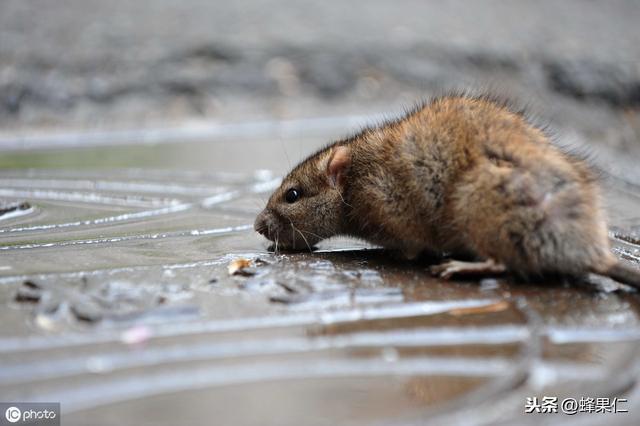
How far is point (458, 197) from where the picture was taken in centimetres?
417

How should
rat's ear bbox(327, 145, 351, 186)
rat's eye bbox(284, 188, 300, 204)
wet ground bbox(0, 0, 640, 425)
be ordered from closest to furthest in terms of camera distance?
1. wet ground bbox(0, 0, 640, 425)
2. rat's ear bbox(327, 145, 351, 186)
3. rat's eye bbox(284, 188, 300, 204)

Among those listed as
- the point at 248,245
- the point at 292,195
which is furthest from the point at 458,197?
the point at 248,245

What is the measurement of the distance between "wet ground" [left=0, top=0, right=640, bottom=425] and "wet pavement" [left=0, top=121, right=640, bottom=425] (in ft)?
0.04

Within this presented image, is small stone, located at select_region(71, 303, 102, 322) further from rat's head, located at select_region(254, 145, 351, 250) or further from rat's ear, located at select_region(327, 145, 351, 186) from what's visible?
rat's ear, located at select_region(327, 145, 351, 186)

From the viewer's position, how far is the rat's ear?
486 cm

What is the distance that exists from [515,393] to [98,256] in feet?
8.28

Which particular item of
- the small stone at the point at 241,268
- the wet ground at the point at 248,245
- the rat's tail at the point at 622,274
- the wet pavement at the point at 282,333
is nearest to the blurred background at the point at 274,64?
the wet ground at the point at 248,245

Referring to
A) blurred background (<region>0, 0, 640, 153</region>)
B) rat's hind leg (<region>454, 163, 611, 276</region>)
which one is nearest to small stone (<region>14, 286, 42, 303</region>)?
rat's hind leg (<region>454, 163, 611, 276</region>)

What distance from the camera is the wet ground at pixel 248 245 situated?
9.60ft

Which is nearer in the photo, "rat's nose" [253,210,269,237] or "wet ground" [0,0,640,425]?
"wet ground" [0,0,640,425]

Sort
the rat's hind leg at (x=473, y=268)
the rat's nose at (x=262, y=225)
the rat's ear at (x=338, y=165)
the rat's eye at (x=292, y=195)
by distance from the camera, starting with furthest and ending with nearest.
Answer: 1. the rat's eye at (x=292, y=195)
2. the rat's nose at (x=262, y=225)
3. the rat's ear at (x=338, y=165)
4. the rat's hind leg at (x=473, y=268)

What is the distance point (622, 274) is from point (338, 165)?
5.69ft

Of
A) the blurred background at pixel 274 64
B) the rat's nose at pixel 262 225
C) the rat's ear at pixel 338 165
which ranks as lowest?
the rat's nose at pixel 262 225

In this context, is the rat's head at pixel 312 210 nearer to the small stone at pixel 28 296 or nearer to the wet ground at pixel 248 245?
the wet ground at pixel 248 245
